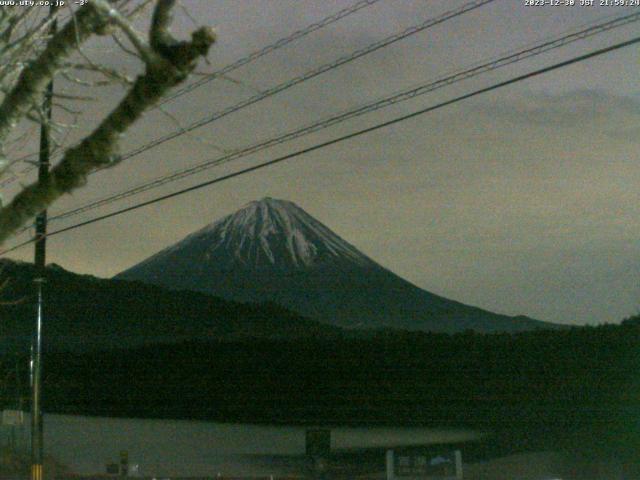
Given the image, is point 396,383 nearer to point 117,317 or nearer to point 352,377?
point 352,377

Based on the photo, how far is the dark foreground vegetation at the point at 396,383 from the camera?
38062 millimetres

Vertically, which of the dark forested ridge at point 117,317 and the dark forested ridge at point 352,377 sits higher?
the dark forested ridge at point 117,317

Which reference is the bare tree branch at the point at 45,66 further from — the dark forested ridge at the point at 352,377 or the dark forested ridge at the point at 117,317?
the dark forested ridge at the point at 352,377

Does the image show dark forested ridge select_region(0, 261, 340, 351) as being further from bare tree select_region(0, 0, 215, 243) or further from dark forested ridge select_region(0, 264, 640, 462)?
bare tree select_region(0, 0, 215, 243)

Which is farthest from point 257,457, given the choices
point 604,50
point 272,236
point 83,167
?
point 272,236

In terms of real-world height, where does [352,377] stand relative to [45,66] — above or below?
below

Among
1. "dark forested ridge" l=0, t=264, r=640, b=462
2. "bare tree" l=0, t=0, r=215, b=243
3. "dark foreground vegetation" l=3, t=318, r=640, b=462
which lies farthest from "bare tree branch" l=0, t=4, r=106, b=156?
"dark foreground vegetation" l=3, t=318, r=640, b=462

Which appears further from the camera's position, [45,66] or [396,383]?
[396,383]

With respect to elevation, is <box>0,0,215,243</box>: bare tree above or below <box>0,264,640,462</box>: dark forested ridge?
above

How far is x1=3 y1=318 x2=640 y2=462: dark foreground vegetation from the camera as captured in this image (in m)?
38.1

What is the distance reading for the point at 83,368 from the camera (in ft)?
148

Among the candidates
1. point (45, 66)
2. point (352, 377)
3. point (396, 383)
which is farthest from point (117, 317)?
point (45, 66)

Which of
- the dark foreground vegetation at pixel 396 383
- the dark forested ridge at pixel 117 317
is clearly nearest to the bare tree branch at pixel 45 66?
the dark forested ridge at pixel 117 317

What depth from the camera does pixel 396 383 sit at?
148 feet
